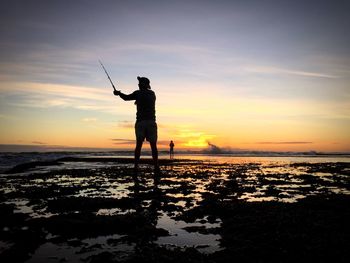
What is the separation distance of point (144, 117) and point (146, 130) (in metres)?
0.43

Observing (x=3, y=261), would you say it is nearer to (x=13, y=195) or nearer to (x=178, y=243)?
(x=178, y=243)

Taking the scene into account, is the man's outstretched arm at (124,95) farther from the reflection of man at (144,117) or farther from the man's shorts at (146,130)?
the man's shorts at (146,130)

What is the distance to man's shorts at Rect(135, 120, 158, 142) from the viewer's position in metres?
10.0

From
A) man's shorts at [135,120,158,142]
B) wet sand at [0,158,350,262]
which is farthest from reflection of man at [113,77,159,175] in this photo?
wet sand at [0,158,350,262]

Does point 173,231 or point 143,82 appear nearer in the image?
point 173,231

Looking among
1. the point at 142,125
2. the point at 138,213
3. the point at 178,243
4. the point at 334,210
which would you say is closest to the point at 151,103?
the point at 142,125

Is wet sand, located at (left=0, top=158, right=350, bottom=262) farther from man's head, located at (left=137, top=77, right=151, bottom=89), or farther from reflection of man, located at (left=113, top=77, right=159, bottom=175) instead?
man's head, located at (left=137, top=77, right=151, bottom=89)

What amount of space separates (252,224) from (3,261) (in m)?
2.89

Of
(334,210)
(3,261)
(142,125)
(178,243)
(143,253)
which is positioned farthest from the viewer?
(142,125)

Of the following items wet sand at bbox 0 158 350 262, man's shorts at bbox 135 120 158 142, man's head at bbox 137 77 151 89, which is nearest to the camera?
wet sand at bbox 0 158 350 262

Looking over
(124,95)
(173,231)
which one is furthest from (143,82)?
(173,231)

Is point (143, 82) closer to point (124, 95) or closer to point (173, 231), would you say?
point (124, 95)

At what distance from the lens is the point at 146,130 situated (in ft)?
33.2

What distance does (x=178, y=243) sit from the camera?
3.44 meters
